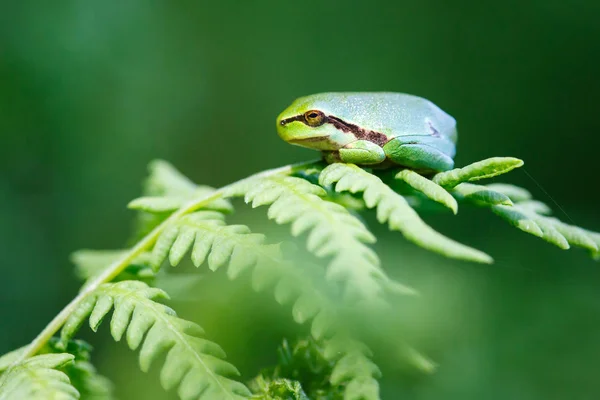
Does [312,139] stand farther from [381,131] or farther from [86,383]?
[86,383]

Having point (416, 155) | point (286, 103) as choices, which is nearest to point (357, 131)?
point (416, 155)

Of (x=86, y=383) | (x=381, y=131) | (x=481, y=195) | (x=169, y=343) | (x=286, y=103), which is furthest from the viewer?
(x=286, y=103)

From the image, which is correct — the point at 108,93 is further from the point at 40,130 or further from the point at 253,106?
the point at 253,106

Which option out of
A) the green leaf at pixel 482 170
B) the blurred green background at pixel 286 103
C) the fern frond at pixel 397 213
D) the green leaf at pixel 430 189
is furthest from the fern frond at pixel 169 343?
the blurred green background at pixel 286 103

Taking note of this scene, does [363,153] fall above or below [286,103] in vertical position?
above

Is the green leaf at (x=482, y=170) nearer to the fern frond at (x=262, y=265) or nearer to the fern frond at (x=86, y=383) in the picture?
the fern frond at (x=262, y=265)

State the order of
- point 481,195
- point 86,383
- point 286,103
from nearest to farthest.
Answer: point 481,195 → point 86,383 → point 286,103

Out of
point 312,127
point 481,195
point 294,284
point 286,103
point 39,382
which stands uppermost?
point 312,127
